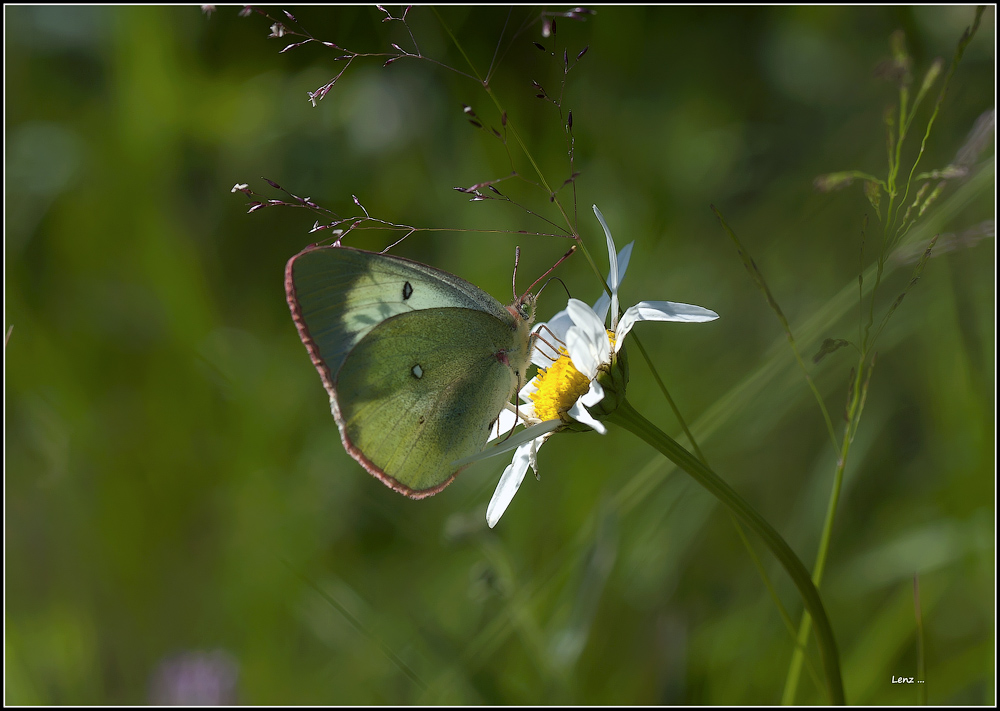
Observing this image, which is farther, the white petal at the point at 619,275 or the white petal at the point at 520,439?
the white petal at the point at 619,275

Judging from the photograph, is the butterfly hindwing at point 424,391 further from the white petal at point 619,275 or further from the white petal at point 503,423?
the white petal at point 619,275

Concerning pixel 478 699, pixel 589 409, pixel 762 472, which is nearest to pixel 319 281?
pixel 589 409

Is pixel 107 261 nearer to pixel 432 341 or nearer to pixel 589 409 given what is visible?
pixel 432 341

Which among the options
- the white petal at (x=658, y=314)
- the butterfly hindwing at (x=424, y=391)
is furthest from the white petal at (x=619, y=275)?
the butterfly hindwing at (x=424, y=391)

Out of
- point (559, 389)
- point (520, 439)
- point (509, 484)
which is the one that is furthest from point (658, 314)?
point (509, 484)

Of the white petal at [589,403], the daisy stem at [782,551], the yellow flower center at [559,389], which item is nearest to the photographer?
the daisy stem at [782,551]

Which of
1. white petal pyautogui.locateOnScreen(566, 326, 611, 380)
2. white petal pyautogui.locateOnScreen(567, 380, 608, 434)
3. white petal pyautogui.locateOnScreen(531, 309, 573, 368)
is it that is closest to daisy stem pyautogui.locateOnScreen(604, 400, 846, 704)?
white petal pyautogui.locateOnScreen(567, 380, 608, 434)

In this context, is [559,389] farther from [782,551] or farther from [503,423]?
[782,551]
